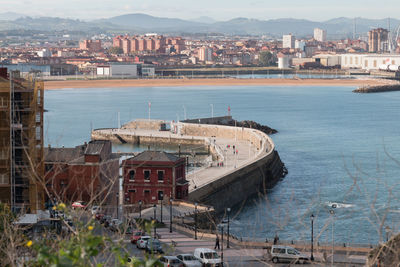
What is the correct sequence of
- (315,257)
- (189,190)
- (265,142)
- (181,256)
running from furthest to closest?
(265,142) < (189,190) < (315,257) < (181,256)

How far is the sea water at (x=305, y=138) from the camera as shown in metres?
15.0

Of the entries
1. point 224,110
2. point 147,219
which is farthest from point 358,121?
point 147,219

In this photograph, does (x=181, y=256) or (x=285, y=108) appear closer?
(x=181, y=256)

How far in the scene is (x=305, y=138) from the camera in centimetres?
3416

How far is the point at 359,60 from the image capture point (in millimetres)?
104062

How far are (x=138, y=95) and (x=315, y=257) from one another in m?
56.8

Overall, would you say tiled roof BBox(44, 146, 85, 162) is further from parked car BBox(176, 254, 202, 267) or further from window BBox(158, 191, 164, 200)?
parked car BBox(176, 254, 202, 267)

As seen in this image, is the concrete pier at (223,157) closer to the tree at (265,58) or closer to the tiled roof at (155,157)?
the tiled roof at (155,157)

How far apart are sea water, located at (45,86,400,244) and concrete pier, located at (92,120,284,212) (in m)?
0.45

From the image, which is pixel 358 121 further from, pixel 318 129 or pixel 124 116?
pixel 124 116

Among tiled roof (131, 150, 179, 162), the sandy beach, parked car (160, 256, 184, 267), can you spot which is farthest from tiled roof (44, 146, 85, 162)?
the sandy beach

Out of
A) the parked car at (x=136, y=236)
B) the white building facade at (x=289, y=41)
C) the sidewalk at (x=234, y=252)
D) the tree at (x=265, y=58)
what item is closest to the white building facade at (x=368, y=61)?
the tree at (x=265, y=58)

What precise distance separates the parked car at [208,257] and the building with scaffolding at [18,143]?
9.38 feet

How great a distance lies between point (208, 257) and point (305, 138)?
81.5 feet
